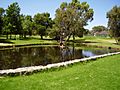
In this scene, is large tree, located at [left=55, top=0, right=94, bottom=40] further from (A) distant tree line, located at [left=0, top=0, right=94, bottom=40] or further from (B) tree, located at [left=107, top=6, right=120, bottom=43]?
(B) tree, located at [left=107, top=6, right=120, bottom=43]

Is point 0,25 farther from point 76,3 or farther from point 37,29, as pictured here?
point 76,3

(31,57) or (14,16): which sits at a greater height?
(14,16)

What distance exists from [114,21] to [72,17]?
16792 mm

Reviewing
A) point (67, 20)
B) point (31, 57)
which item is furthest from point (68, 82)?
point (67, 20)

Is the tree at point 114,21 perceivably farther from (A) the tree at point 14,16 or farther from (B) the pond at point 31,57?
(B) the pond at point 31,57

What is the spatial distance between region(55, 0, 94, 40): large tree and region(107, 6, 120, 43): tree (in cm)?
1107

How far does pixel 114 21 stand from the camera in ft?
252

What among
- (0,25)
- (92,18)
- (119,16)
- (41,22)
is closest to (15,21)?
(0,25)

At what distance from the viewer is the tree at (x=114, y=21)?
7606 centimetres

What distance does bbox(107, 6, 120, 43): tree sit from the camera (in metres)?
76.1

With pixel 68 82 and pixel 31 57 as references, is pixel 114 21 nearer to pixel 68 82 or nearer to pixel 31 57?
pixel 31 57

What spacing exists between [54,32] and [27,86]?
7169 centimetres

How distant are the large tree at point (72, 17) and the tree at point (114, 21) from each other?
1107cm

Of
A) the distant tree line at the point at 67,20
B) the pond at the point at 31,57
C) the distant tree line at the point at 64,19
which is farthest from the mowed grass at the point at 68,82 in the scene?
the distant tree line at the point at 64,19
